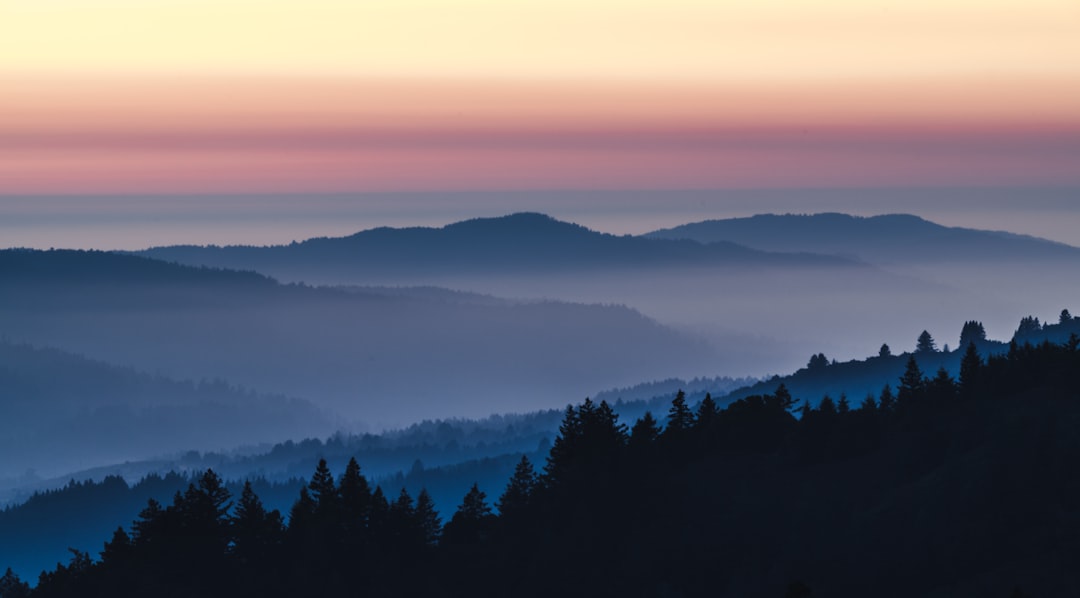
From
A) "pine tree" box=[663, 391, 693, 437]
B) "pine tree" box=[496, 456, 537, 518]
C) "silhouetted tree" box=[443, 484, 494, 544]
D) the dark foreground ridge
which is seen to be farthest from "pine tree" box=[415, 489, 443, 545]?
"pine tree" box=[663, 391, 693, 437]

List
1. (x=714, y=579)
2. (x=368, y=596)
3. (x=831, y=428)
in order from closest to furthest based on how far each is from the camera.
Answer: (x=714, y=579) → (x=368, y=596) → (x=831, y=428)

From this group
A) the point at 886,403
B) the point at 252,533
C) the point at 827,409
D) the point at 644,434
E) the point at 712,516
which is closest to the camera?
the point at 712,516

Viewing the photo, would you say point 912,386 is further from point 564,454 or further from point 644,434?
point 564,454

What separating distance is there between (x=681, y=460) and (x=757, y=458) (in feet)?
19.1

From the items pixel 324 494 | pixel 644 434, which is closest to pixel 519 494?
pixel 644 434

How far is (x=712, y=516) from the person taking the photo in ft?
381

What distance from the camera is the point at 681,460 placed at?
428ft

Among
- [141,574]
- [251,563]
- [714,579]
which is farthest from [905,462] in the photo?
[141,574]

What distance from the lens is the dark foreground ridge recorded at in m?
104

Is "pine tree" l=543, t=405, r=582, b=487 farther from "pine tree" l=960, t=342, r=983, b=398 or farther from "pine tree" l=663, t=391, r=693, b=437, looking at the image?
"pine tree" l=960, t=342, r=983, b=398

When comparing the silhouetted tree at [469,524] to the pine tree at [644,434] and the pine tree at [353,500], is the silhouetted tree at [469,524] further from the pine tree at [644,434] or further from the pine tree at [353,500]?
the pine tree at [644,434]

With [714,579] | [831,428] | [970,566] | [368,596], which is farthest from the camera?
[831,428]

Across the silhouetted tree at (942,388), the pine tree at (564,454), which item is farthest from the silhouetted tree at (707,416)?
the silhouetted tree at (942,388)

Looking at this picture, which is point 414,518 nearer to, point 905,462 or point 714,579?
point 714,579
